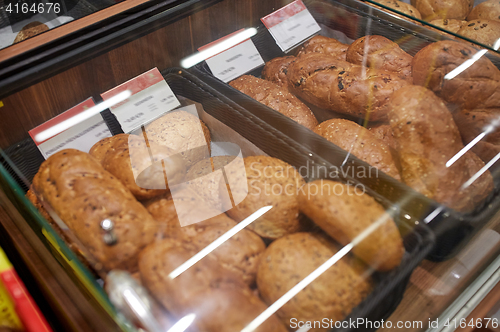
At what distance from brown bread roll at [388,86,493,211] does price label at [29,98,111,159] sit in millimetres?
935

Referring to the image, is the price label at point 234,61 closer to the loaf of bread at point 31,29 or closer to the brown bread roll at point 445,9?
the loaf of bread at point 31,29

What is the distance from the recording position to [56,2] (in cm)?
161

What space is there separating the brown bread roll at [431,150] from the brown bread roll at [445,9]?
1.35 meters

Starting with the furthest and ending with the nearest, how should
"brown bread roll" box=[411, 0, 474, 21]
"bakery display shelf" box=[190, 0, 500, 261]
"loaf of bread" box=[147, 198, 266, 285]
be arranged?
1. "brown bread roll" box=[411, 0, 474, 21]
2. "bakery display shelf" box=[190, 0, 500, 261]
3. "loaf of bread" box=[147, 198, 266, 285]

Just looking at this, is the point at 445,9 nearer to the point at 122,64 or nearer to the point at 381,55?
the point at 381,55

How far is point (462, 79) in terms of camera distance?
1107 mm

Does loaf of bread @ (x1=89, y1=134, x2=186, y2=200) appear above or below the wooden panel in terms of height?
below

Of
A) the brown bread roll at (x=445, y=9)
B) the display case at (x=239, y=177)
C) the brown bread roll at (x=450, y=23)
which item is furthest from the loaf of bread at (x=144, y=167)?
the brown bread roll at (x=445, y=9)

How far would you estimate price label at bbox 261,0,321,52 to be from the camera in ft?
5.32

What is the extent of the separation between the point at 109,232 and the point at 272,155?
56 centimetres

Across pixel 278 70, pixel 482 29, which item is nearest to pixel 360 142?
pixel 278 70

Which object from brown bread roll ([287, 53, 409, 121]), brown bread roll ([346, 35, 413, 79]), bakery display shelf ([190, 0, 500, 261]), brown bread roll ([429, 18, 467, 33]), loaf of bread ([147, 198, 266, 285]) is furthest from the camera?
brown bread roll ([429, 18, 467, 33])

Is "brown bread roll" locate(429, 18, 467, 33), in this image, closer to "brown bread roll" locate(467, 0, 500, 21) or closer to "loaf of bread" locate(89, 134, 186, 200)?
"brown bread roll" locate(467, 0, 500, 21)

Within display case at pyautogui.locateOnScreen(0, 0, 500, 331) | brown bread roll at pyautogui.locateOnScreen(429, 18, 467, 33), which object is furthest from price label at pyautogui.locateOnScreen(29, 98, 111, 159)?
brown bread roll at pyautogui.locateOnScreen(429, 18, 467, 33)
